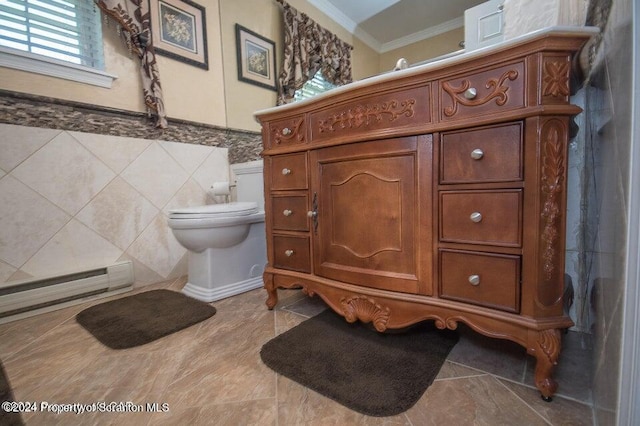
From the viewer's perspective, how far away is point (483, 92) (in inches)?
30.0

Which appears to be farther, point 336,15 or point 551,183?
point 336,15

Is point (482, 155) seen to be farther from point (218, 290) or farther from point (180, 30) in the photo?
point (180, 30)

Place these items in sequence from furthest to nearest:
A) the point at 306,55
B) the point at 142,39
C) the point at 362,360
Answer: the point at 306,55 < the point at 142,39 < the point at 362,360

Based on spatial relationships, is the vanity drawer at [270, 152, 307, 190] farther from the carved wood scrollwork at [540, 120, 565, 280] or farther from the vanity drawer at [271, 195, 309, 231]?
the carved wood scrollwork at [540, 120, 565, 280]

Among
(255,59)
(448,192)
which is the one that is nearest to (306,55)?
(255,59)

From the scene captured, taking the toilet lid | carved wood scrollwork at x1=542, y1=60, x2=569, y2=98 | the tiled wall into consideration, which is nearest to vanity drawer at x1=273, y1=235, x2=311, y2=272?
the toilet lid

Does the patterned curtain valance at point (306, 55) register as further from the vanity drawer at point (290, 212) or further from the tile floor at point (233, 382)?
the tile floor at point (233, 382)

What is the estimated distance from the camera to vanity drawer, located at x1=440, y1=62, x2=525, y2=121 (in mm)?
713

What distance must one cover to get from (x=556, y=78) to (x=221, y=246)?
152 centimetres

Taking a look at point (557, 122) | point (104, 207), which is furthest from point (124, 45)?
point (557, 122)

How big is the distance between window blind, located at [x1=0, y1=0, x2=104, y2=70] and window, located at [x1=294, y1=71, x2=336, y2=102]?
1455 mm

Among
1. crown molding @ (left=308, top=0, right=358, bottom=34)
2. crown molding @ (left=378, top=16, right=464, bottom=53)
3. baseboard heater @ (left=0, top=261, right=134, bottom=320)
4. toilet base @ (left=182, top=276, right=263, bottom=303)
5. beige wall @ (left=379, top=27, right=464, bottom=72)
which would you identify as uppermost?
crown molding @ (left=308, top=0, right=358, bottom=34)

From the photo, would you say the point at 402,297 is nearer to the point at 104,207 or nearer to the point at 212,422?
the point at 212,422

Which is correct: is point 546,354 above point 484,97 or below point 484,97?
below
